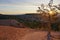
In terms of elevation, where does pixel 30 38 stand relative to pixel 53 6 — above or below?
below

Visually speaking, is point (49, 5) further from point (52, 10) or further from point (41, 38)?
point (41, 38)

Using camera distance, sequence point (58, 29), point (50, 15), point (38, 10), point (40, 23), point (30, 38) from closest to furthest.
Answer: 1. point (50, 15)
2. point (38, 10)
3. point (30, 38)
4. point (58, 29)
5. point (40, 23)

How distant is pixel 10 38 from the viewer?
812 inches

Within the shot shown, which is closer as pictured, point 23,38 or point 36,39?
point 36,39

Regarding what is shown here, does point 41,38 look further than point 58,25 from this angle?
No

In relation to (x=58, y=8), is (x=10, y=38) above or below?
below

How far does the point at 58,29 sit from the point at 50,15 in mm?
10895

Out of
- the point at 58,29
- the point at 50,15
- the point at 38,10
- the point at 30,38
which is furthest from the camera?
the point at 58,29

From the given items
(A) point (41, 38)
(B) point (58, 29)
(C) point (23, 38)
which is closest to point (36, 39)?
(A) point (41, 38)

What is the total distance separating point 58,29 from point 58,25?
1.19 meters

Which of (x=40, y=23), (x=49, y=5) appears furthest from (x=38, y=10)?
(x=40, y=23)

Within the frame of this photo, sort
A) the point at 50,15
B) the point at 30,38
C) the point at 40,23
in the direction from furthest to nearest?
the point at 40,23, the point at 30,38, the point at 50,15

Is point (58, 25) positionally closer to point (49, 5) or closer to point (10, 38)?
point (10, 38)

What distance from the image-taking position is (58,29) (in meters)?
27.6
